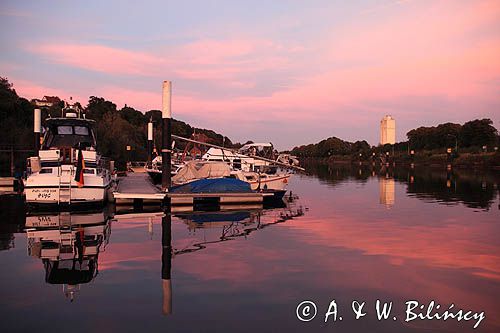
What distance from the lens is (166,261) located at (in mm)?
13273

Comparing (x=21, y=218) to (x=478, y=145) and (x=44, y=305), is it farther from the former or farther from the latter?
(x=478, y=145)

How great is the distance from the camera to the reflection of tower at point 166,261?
31.4 ft

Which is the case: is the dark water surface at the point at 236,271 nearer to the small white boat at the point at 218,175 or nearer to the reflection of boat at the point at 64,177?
the reflection of boat at the point at 64,177

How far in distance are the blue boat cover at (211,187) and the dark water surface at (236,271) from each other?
4221 millimetres

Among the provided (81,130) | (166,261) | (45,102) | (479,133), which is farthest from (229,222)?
(479,133)

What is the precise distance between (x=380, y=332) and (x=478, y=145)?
402 feet

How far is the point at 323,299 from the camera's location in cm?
984

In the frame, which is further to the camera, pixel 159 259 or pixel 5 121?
pixel 5 121

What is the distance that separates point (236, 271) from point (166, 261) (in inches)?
88.4

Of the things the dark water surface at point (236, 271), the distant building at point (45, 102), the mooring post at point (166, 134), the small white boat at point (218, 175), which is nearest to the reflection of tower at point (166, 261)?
the dark water surface at point (236, 271)

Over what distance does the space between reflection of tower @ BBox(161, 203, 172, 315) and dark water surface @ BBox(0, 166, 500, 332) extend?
3cm

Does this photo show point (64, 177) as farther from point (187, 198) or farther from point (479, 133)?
point (479, 133)

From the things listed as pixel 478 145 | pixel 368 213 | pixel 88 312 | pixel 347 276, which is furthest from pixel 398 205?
pixel 478 145

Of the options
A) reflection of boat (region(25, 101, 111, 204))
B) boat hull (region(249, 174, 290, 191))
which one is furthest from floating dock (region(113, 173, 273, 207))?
boat hull (region(249, 174, 290, 191))
